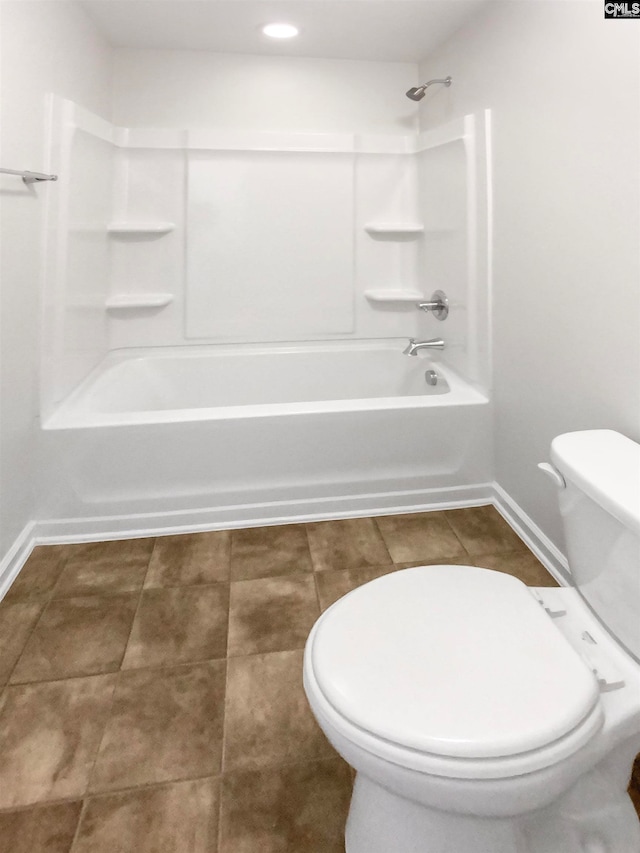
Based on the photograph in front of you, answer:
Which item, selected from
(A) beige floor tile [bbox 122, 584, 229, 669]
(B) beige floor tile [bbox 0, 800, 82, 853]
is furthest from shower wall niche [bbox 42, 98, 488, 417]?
(B) beige floor tile [bbox 0, 800, 82, 853]

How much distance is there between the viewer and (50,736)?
4.13 feet

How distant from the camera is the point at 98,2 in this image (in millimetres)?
2162

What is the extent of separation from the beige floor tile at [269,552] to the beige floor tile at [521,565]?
632 mm

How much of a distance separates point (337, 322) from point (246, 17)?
1.42 meters

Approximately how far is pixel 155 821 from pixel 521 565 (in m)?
1.36

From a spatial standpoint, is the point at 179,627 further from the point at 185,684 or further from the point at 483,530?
the point at 483,530

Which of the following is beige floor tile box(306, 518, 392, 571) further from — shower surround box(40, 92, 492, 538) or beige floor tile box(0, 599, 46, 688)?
beige floor tile box(0, 599, 46, 688)

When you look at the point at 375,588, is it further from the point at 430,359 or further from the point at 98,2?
the point at 98,2

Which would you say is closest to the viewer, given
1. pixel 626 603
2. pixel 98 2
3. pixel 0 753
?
pixel 626 603

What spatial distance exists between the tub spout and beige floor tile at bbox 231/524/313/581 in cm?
93

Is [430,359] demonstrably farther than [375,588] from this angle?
Yes

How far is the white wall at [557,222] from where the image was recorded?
1.43 metres

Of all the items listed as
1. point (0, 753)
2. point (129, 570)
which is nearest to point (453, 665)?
point (0, 753)

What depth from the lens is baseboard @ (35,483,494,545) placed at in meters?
2.05
